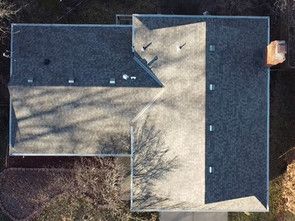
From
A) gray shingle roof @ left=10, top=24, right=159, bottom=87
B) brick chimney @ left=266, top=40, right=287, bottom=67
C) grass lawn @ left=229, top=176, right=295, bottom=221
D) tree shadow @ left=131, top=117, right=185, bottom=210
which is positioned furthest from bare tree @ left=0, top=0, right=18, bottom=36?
grass lawn @ left=229, top=176, right=295, bottom=221

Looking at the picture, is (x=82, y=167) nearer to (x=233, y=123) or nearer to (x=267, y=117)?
(x=233, y=123)

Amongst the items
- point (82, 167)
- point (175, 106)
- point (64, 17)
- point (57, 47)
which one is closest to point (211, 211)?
point (175, 106)

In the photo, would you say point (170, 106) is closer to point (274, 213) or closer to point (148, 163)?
point (148, 163)

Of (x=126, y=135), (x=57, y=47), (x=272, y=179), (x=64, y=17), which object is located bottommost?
(x=272, y=179)

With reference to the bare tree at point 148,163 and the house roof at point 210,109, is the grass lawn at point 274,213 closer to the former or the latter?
the house roof at point 210,109

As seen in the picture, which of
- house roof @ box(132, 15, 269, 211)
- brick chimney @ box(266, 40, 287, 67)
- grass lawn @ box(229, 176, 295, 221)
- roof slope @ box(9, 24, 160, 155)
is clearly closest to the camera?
brick chimney @ box(266, 40, 287, 67)

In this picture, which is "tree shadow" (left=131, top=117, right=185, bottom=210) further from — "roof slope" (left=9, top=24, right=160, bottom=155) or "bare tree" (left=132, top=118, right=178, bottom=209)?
"roof slope" (left=9, top=24, right=160, bottom=155)

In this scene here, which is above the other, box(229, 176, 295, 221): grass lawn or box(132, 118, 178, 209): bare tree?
box(132, 118, 178, 209): bare tree
